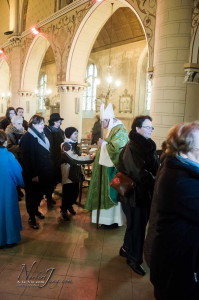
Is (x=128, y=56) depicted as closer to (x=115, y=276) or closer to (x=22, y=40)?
(x=22, y=40)

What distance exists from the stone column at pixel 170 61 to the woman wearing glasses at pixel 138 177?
262cm

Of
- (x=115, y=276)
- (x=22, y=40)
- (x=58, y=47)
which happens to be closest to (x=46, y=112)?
(x=22, y=40)

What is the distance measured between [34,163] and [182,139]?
2.54m

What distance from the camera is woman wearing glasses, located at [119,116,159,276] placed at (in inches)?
102

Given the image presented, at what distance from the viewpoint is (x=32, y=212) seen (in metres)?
3.82

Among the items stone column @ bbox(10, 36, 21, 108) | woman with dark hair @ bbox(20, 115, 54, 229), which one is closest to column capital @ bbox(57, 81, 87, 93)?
stone column @ bbox(10, 36, 21, 108)

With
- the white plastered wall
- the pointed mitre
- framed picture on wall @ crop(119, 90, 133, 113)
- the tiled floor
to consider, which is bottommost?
the tiled floor

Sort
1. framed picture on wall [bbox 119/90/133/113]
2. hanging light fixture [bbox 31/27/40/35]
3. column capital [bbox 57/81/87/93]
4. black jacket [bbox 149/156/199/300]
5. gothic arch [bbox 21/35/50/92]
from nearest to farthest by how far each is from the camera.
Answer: black jacket [bbox 149/156/199/300], column capital [bbox 57/81/87/93], hanging light fixture [bbox 31/27/40/35], gothic arch [bbox 21/35/50/92], framed picture on wall [bbox 119/90/133/113]

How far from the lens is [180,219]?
1464mm

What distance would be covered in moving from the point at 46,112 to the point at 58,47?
10108 mm

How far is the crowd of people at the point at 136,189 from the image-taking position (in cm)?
147

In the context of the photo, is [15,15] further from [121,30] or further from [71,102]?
[71,102]

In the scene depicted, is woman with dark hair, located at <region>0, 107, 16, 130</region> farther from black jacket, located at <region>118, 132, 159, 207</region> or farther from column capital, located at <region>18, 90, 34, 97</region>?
column capital, located at <region>18, 90, 34, 97</region>

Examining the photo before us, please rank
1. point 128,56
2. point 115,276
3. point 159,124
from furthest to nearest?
point 128,56
point 159,124
point 115,276
